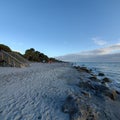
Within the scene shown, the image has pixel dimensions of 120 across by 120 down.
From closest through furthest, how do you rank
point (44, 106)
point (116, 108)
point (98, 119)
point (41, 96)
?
point (98, 119)
point (44, 106)
point (116, 108)
point (41, 96)

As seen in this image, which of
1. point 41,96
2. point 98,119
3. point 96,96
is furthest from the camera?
point 96,96

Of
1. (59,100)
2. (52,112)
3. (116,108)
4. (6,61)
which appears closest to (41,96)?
(59,100)

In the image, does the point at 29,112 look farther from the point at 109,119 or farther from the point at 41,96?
the point at 109,119

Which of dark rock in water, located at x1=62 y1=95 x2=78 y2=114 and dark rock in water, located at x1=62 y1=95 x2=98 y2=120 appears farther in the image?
dark rock in water, located at x1=62 y1=95 x2=78 y2=114

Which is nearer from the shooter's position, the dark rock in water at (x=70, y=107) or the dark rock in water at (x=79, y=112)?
the dark rock in water at (x=79, y=112)

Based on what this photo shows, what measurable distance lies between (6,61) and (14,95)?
1750 centimetres

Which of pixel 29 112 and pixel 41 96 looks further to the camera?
pixel 41 96

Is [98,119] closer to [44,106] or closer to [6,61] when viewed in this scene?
[44,106]

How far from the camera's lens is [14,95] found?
7.51 meters

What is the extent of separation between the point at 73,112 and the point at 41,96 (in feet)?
8.59

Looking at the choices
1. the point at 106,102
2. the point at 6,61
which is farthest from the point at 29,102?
the point at 6,61

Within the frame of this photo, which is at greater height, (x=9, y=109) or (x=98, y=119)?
(x=9, y=109)

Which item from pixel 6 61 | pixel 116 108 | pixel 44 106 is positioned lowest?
pixel 116 108

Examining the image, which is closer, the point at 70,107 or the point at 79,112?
the point at 79,112
